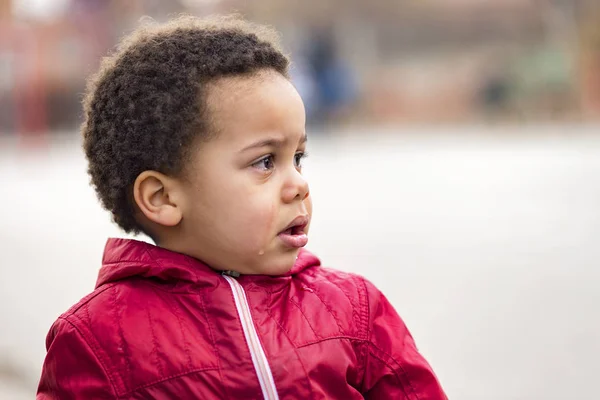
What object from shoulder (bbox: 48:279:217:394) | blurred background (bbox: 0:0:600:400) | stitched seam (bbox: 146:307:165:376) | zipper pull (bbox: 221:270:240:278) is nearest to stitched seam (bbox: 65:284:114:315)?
shoulder (bbox: 48:279:217:394)

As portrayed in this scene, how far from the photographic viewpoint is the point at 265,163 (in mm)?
2023

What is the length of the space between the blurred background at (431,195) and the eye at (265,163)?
66cm

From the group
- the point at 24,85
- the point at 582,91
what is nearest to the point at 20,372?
the point at 24,85

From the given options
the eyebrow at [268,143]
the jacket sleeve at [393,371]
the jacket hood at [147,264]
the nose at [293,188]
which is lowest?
the jacket sleeve at [393,371]

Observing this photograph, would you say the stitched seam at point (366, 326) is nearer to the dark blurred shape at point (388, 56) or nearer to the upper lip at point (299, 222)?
the upper lip at point (299, 222)

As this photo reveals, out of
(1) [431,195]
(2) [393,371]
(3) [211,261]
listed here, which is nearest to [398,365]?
(2) [393,371]

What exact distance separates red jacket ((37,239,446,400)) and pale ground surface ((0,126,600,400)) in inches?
65.3

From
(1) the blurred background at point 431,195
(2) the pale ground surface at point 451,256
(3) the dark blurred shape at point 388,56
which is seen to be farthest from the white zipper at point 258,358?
(3) the dark blurred shape at point 388,56

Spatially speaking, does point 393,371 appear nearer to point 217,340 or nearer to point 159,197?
point 217,340

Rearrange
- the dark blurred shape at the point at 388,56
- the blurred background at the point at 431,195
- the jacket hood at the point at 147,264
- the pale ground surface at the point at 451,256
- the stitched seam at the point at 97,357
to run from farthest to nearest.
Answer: the dark blurred shape at the point at 388,56 → the blurred background at the point at 431,195 → the pale ground surface at the point at 451,256 → the jacket hood at the point at 147,264 → the stitched seam at the point at 97,357

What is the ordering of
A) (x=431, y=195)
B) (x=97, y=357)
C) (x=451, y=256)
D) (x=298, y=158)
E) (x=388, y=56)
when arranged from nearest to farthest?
(x=97, y=357)
(x=298, y=158)
(x=451, y=256)
(x=431, y=195)
(x=388, y=56)

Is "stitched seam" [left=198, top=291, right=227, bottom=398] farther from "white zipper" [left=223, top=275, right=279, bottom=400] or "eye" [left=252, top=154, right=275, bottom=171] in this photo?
"eye" [left=252, top=154, right=275, bottom=171]

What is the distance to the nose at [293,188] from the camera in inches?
78.9

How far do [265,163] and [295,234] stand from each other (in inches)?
6.0
